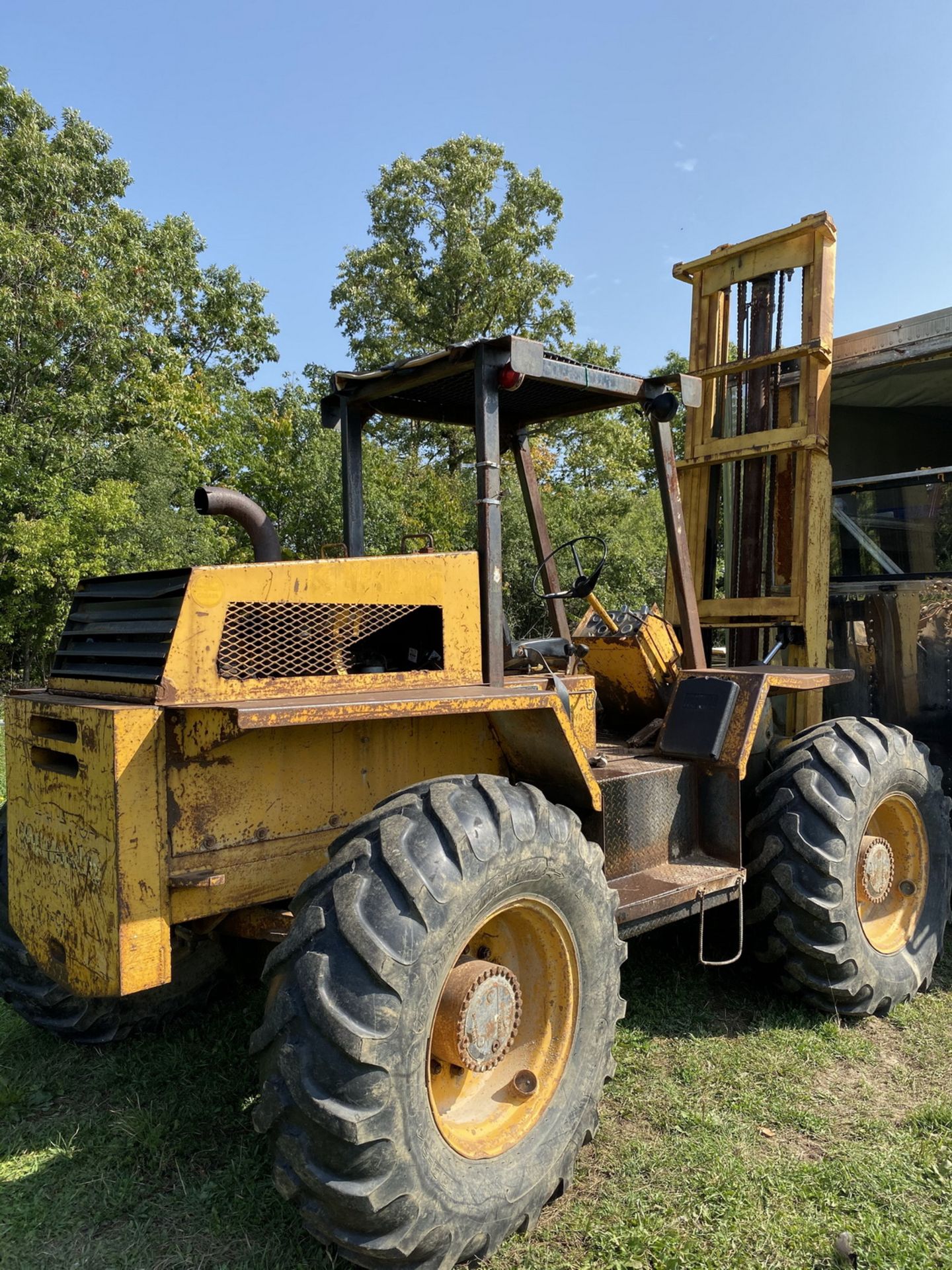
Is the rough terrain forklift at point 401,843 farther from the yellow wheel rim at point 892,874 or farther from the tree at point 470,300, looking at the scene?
the tree at point 470,300

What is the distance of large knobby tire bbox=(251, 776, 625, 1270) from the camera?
2293 mm

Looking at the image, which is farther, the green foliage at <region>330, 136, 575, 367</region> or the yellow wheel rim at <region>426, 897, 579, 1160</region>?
the green foliage at <region>330, 136, 575, 367</region>

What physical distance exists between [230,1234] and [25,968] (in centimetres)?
139

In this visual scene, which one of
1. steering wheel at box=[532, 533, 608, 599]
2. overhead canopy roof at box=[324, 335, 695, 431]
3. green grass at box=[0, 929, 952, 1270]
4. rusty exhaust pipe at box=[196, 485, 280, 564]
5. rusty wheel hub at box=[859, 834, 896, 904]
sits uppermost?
overhead canopy roof at box=[324, 335, 695, 431]

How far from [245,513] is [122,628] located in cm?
63

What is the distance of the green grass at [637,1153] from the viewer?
2.66 m

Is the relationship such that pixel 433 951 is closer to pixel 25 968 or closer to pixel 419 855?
pixel 419 855

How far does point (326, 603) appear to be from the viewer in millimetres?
2918

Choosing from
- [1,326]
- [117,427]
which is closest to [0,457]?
[1,326]

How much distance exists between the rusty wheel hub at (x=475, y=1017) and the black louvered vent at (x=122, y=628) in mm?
1274

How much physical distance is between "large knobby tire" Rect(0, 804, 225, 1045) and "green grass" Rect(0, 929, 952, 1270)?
116 mm

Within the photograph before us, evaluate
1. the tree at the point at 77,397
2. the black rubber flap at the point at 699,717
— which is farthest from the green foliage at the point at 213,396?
the black rubber flap at the point at 699,717

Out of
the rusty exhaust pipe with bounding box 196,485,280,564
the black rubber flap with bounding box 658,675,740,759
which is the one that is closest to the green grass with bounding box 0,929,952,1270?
the black rubber flap with bounding box 658,675,740,759

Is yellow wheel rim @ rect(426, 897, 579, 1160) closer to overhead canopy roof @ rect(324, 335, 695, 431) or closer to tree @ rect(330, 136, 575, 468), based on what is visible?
overhead canopy roof @ rect(324, 335, 695, 431)
